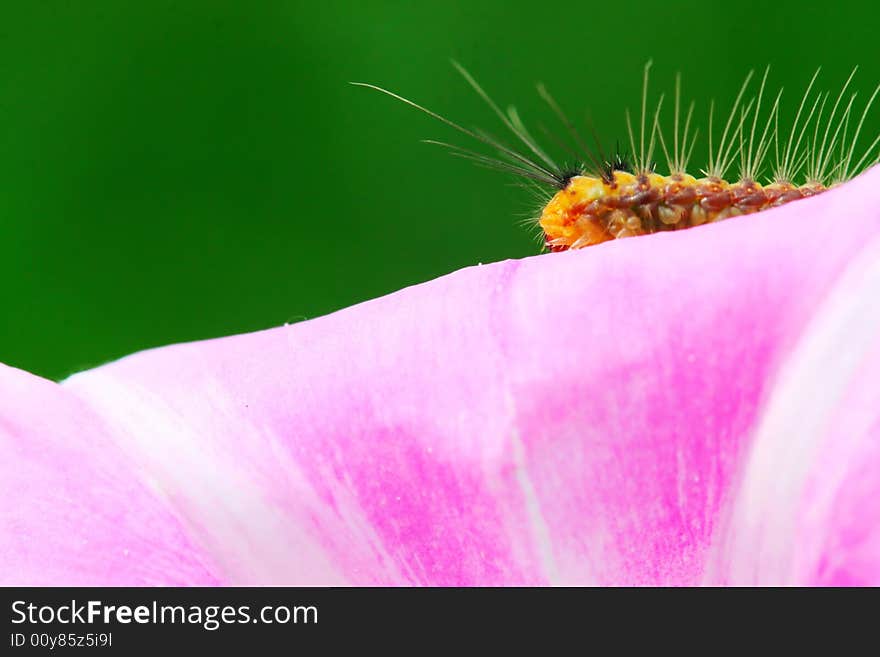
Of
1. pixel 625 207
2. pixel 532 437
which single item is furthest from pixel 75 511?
pixel 625 207

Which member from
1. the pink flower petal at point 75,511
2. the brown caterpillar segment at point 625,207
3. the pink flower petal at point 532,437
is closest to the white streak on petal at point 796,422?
the pink flower petal at point 532,437

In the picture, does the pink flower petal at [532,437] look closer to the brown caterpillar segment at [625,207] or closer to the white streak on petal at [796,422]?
the white streak on petal at [796,422]

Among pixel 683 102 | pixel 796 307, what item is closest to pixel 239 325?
pixel 683 102

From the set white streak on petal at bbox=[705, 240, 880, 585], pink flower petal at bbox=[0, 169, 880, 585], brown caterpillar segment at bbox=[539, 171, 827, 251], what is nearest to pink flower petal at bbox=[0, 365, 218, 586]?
pink flower petal at bbox=[0, 169, 880, 585]

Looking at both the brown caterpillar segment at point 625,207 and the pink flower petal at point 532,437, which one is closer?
the pink flower petal at point 532,437

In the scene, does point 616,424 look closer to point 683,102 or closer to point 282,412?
point 282,412
